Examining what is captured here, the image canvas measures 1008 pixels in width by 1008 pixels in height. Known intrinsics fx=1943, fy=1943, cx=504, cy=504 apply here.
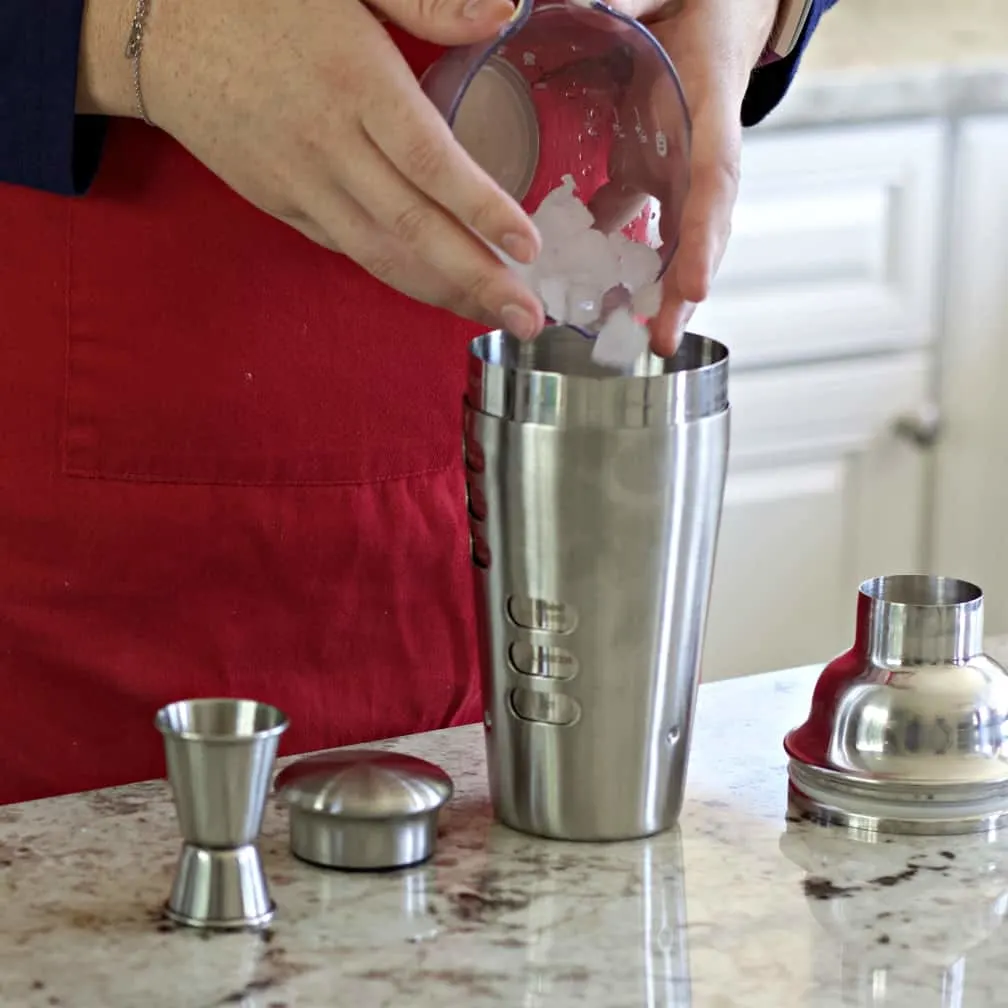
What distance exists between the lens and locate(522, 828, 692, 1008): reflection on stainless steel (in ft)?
2.02

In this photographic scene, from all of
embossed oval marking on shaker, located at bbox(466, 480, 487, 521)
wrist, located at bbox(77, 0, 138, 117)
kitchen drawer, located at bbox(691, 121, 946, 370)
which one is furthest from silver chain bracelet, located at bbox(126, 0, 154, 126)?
kitchen drawer, located at bbox(691, 121, 946, 370)

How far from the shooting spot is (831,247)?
1.94m

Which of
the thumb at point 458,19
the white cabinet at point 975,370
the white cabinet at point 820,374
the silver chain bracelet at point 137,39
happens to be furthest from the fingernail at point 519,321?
the white cabinet at point 975,370

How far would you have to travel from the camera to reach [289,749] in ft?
3.14

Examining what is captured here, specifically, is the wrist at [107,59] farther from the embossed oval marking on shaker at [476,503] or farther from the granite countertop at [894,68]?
the granite countertop at [894,68]

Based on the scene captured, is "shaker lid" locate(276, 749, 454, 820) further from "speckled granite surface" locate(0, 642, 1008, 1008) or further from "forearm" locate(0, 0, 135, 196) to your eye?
"forearm" locate(0, 0, 135, 196)

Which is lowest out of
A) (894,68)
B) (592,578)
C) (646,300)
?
(592,578)

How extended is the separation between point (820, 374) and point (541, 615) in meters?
1.28

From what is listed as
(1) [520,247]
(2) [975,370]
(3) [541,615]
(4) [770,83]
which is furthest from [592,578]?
(2) [975,370]

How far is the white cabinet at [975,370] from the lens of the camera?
202cm

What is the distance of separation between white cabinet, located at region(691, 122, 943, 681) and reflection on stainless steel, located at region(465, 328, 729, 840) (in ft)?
3.76

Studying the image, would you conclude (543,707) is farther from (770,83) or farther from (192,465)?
(770,83)

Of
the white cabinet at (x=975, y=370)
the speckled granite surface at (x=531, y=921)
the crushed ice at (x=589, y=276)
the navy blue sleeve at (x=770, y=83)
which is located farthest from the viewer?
the white cabinet at (x=975, y=370)

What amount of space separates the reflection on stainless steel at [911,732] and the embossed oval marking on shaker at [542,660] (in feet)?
0.35
